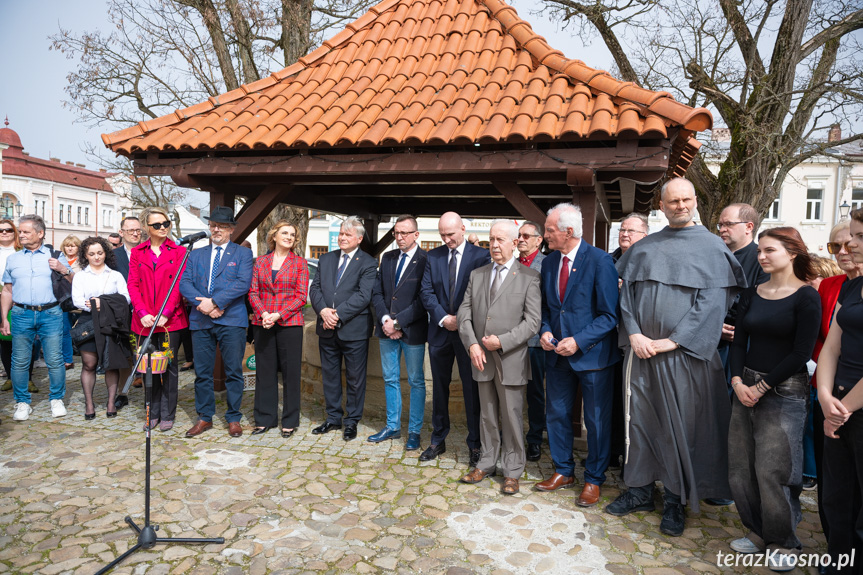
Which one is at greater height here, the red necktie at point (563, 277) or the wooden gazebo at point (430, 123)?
the wooden gazebo at point (430, 123)

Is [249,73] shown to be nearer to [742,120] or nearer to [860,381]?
[742,120]

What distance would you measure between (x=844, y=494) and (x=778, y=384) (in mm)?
622

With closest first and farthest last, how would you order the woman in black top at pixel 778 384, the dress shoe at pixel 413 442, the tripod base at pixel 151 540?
the woman in black top at pixel 778 384 → the tripod base at pixel 151 540 → the dress shoe at pixel 413 442

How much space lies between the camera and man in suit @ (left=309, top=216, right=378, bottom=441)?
534cm

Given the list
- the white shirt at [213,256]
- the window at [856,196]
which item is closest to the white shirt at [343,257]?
the white shirt at [213,256]

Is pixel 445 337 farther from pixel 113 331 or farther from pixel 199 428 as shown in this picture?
pixel 113 331

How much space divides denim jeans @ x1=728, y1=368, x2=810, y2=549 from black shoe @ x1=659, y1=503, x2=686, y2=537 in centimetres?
A: 36

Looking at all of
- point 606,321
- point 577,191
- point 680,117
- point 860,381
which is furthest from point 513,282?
point 860,381

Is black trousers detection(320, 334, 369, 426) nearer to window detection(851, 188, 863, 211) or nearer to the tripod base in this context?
the tripod base

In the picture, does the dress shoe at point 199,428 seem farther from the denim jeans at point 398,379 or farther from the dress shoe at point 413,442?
the dress shoe at point 413,442

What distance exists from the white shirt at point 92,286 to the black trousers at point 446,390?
3.39 meters

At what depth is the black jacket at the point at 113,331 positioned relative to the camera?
5773 mm

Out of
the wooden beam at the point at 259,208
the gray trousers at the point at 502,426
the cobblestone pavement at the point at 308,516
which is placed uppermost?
the wooden beam at the point at 259,208

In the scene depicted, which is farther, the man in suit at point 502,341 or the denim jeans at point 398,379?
the denim jeans at point 398,379
